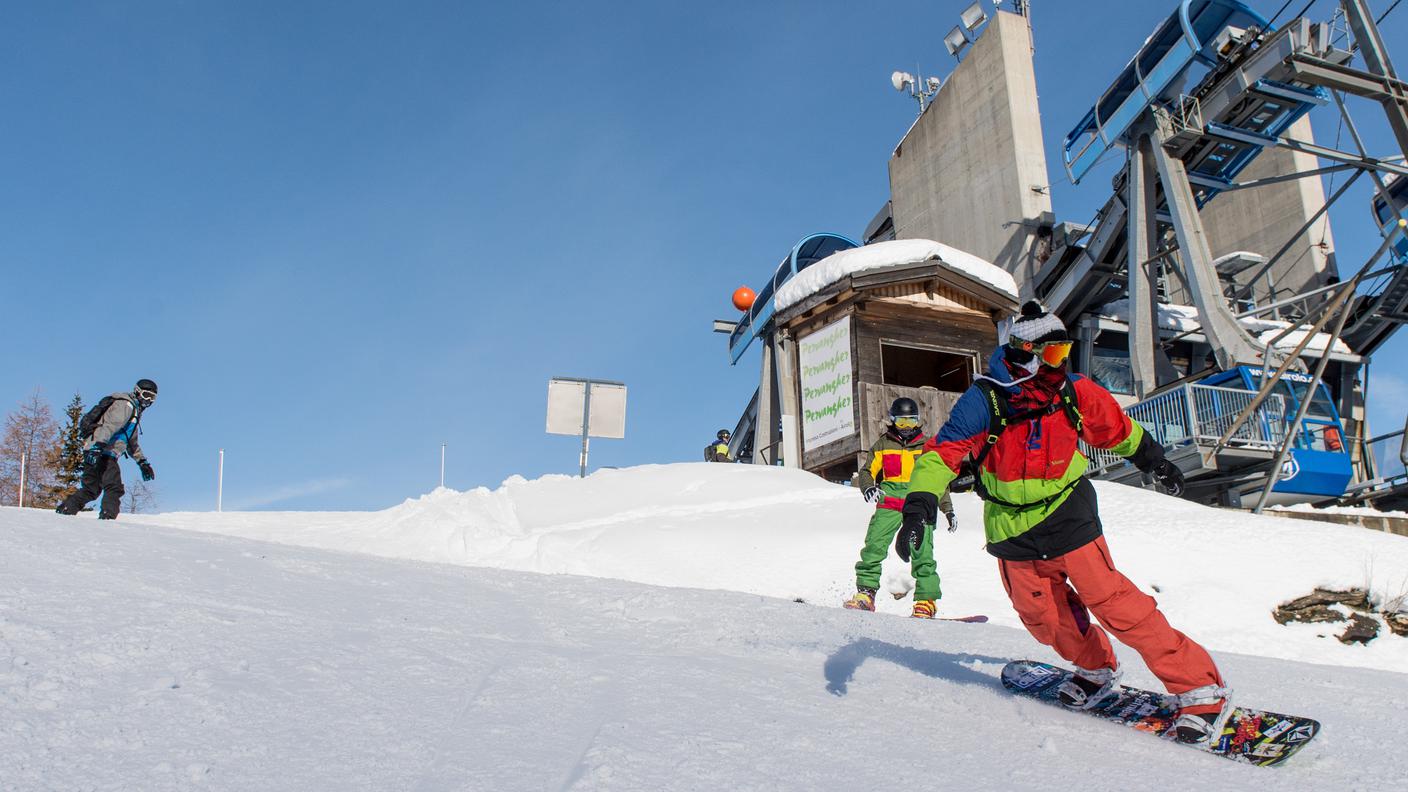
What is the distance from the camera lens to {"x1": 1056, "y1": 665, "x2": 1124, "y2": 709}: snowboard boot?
3.69 m

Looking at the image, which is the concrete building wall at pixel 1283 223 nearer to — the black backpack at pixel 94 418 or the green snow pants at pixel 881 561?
the green snow pants at pixel 881 561

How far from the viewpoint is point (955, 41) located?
89.5ft

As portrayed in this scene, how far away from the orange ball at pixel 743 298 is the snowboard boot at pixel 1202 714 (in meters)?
21.1

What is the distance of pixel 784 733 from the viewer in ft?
9.25

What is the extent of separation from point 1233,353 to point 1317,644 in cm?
1139

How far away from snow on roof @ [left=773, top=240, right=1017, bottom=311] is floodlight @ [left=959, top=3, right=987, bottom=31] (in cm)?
1263

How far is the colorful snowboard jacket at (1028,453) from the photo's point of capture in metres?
3.70

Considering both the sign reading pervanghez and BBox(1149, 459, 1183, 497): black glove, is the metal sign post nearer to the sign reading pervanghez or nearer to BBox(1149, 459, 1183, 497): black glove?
the sign reading pervanghez

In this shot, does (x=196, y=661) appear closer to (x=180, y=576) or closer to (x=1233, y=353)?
(x=180, y=576)

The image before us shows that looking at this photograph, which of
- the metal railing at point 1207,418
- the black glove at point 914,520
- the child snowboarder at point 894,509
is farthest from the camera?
the metal railing at point 1207,418

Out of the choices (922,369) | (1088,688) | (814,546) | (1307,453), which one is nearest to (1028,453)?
(1088,688)

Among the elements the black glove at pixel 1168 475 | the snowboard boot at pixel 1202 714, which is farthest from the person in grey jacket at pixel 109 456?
the snowboard boot at pixel 1202 714

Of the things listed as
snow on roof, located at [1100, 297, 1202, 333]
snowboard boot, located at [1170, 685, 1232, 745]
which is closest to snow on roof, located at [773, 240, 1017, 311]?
snow on roof, located at [1100, 297, 1202, 333]

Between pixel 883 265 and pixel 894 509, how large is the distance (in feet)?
29.2
